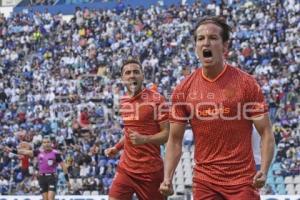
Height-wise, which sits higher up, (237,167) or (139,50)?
(139,50)

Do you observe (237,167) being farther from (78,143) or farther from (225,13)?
(225,13)

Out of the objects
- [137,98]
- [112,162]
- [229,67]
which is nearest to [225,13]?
[112,162]

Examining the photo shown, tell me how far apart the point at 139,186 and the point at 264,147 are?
3894 millimetres

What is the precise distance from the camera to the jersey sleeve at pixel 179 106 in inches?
291

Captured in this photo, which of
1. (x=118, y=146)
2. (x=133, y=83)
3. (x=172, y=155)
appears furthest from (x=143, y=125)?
(x=172, y=155)

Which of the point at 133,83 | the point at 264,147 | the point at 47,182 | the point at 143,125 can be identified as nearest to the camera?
the point at 264,147

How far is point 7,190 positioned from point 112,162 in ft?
10.9

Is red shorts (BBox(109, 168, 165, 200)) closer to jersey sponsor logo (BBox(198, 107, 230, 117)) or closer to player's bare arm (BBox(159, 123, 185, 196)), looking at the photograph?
player's bare arm (BBox(159, 123, 185, 196))

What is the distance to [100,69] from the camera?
3488 cm

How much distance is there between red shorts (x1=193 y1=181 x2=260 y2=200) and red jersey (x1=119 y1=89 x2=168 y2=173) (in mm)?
3370

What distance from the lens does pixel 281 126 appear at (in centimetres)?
2530

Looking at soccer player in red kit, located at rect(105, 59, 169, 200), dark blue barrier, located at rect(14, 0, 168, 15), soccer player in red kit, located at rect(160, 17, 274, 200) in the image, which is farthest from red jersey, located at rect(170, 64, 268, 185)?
dark blue barrier, located at rect(14, 0, 168, 15)

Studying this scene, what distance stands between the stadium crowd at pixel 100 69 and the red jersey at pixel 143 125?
12.4 metres

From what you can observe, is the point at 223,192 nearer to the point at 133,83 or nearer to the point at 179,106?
the point at 179,106
